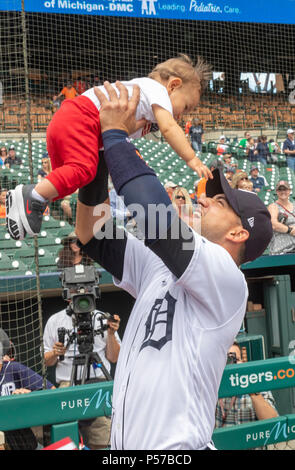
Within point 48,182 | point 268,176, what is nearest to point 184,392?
point 48,182

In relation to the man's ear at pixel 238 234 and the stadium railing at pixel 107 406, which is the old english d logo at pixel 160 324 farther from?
the stadium railing at pixel 107 406

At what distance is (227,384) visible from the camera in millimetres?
3096

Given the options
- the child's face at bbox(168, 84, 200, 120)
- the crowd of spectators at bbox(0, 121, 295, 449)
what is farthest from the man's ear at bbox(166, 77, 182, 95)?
the crowd of spectators at bbox(0, 121, 295, 449)

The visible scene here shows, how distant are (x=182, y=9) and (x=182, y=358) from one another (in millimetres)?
11704

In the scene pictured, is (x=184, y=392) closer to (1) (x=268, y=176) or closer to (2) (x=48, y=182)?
(2) (x=48, y=182)

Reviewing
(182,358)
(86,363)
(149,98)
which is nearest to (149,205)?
(182,358)

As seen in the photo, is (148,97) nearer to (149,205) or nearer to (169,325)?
(149,205)

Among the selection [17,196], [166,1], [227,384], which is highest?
[166,1]

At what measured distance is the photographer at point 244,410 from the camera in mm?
3535

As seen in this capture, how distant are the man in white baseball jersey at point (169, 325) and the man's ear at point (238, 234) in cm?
16

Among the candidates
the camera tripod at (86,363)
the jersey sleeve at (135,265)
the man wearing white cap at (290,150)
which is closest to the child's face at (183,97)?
the jersey sleeve at (135,265)

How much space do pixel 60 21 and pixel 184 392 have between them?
1369cm

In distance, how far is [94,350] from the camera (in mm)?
4000
